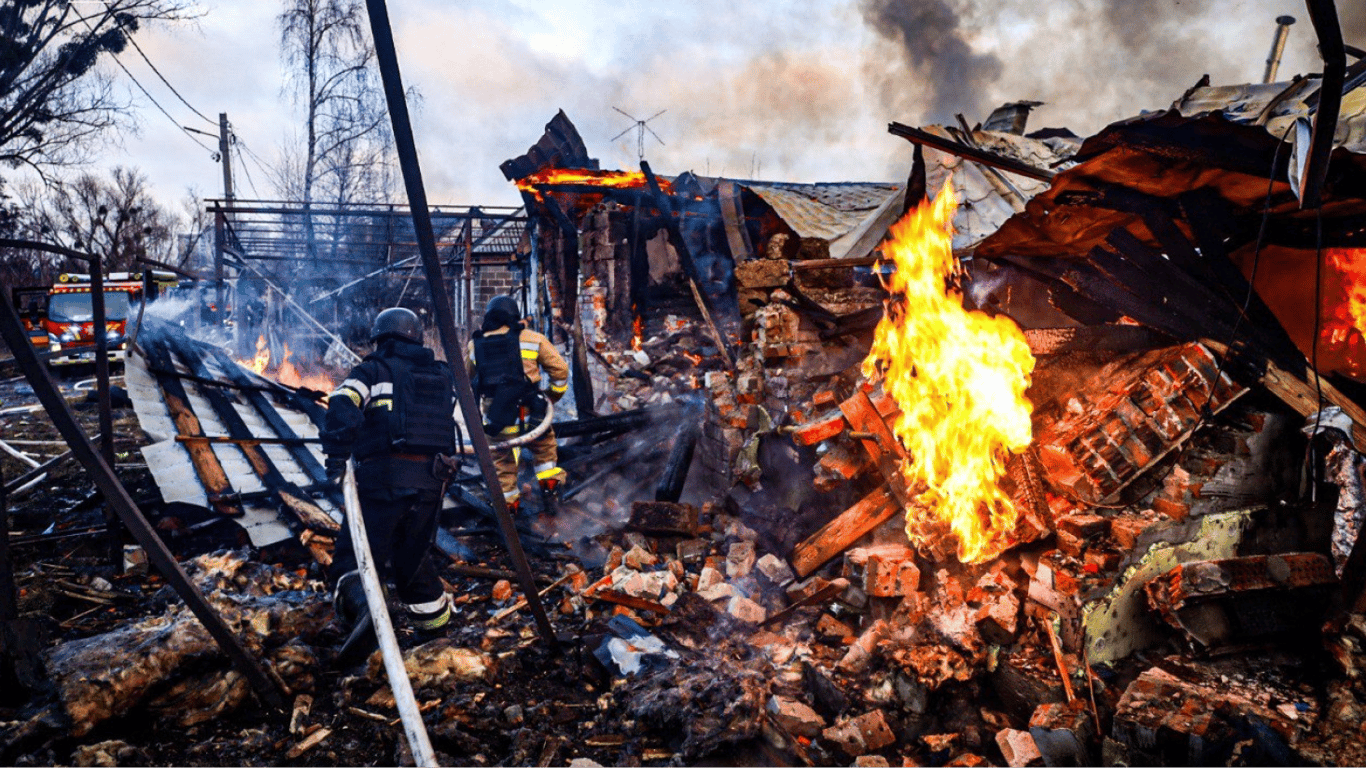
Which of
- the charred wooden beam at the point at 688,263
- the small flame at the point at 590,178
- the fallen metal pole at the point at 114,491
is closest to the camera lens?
the fallen metal pole at the point at 114,491

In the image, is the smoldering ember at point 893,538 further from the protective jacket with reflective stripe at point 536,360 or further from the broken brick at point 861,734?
the protective jacket with reflective stripe at point 536,360

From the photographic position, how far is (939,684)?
3.20 meters

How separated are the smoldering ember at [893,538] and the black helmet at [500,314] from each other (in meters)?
1.70

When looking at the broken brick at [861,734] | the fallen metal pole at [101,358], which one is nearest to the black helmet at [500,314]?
the fallen metal pole at [101,358]

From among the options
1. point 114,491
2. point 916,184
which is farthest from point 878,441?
point 114,491

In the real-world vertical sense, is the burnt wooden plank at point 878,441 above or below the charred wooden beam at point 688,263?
below

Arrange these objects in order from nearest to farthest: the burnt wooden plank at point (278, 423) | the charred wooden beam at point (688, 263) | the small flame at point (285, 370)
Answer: the burnt wooden plank at point (278, 423)
the charred wooden beam at point (688, 263)
the small flame at point (285, 370)

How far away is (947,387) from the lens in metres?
4.49

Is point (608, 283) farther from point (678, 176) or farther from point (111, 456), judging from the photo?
point (111, 456)

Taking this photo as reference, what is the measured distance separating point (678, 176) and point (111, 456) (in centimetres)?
712

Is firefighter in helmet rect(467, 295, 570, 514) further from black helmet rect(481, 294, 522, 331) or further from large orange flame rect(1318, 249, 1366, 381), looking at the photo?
large orange flame rect(1318, 249, 1366, 381)

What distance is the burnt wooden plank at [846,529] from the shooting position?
449 centimetres

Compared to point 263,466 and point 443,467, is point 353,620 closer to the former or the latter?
point 443,467

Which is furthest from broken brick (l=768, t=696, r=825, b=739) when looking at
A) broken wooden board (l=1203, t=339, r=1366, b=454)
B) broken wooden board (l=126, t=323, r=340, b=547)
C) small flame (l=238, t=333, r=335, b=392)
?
small flame (l=238, t=333, r=335, b=392)
